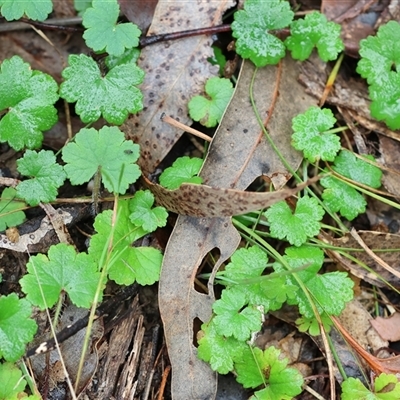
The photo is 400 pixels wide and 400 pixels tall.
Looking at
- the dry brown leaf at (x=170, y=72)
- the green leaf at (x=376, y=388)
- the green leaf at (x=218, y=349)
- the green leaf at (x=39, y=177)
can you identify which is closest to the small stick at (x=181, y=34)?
the dry brown leaf at (x=170, y=72)

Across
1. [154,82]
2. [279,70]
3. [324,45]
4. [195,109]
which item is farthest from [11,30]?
[324,45]

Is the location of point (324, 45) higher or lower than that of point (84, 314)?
higher

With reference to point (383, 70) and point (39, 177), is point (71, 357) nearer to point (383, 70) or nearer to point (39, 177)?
point (39, 177)

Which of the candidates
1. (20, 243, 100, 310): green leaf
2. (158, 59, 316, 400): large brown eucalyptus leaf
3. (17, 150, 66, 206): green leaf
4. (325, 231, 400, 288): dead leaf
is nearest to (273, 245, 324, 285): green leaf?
(325, 231, 400, 288): dead leaf

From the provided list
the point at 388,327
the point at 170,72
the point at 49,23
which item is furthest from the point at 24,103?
the point at 388,327

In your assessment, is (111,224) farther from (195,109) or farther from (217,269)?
(195,109)

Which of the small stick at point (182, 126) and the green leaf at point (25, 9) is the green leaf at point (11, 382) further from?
the green leaf at point (25, 9)

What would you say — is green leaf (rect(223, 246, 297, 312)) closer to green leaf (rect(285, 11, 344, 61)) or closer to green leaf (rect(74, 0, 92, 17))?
green leaf (rect(285, 11, 344, 61))
